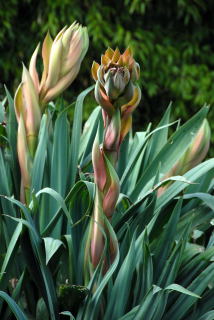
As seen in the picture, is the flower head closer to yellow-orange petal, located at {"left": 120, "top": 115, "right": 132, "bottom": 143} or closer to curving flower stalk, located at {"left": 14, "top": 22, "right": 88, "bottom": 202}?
yellow-orange petal, located at {"left": 120, "top": 115, "right": 132, "bottom": 143}

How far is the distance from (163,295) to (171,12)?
4.17 metres

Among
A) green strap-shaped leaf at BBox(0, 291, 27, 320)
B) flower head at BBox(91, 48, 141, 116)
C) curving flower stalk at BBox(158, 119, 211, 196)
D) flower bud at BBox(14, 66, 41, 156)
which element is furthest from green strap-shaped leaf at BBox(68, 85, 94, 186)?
green strap-shaped leaf at BBox(0, 291, 27, 320)

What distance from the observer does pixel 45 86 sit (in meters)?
2.48

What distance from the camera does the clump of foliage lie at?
205cm

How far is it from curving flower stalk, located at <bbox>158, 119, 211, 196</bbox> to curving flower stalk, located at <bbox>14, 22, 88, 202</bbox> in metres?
0.44

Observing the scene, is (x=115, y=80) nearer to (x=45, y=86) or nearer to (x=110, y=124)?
(x=110, y=124)

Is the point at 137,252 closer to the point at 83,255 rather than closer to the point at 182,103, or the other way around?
the point at 83,255

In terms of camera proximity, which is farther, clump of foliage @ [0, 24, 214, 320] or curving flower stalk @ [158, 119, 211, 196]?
curving flower stalk @ [158, 119, 211, 196]

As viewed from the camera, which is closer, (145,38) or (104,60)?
(104,60)

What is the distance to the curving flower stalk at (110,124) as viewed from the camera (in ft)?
6.55

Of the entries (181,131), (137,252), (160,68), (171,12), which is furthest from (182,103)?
(137,252)

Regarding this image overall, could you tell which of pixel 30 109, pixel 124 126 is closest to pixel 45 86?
pixel 30 109

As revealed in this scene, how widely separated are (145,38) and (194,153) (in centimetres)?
347

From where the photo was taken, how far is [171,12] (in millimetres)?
5902
